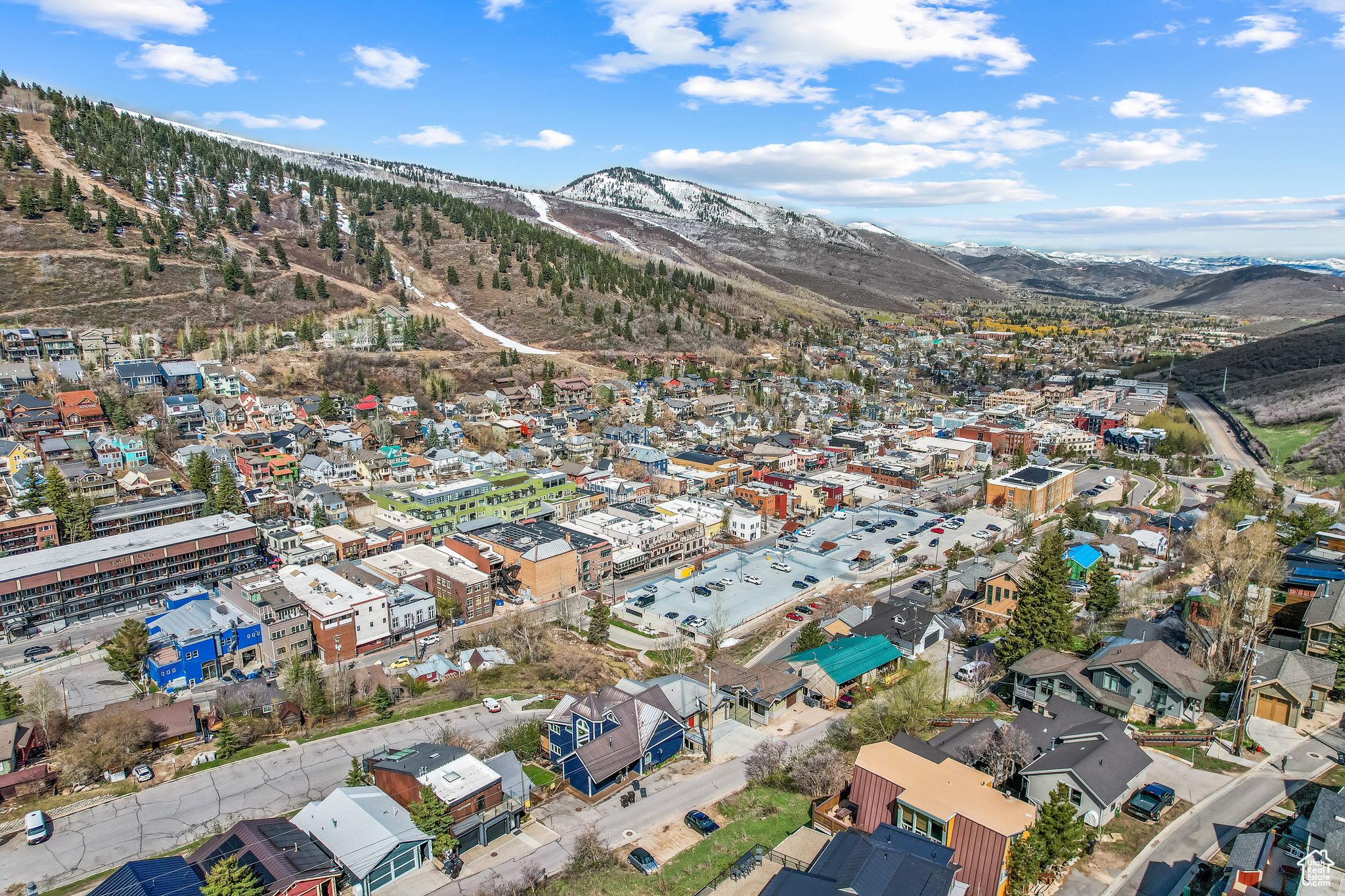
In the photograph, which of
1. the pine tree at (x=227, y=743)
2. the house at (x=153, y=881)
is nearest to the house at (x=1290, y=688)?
the house at (x=153, y=881)

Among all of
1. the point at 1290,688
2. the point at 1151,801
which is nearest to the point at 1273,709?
the point at 1290,688

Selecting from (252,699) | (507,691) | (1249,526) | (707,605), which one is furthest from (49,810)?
(1249,526)

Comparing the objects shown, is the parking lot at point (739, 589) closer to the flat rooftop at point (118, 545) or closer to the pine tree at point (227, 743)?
the pine tree at point (227, 743)

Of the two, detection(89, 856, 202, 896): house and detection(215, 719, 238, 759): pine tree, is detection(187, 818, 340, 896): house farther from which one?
detection(215, 719, 238, 759): pine tree

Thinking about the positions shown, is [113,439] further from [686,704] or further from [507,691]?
[686,704]

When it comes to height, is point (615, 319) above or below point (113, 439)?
above

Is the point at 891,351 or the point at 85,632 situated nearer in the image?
the point at 85,632
